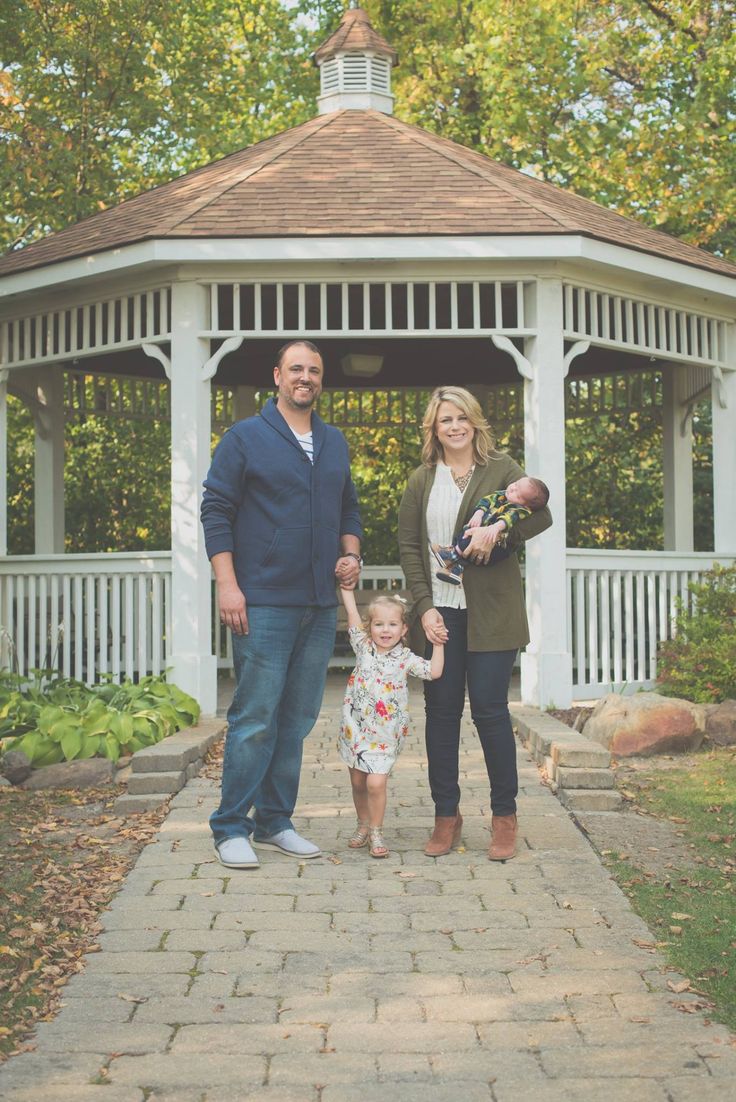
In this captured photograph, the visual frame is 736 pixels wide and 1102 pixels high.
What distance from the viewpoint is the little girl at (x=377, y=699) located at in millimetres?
4992

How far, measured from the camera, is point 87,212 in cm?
1638

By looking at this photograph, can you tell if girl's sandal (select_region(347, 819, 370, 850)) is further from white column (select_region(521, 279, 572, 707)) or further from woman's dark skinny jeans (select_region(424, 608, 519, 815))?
white column (select_region(521, 279, 572, 707))

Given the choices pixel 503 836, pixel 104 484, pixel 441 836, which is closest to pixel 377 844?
pixel 441 836

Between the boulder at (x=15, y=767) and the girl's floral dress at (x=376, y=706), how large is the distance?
2733 millimetres

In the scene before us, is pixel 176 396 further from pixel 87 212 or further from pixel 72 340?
pixel 87 212

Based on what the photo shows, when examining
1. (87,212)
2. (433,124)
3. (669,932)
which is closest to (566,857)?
(669,932)

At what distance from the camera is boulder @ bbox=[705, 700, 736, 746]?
8.15 meters

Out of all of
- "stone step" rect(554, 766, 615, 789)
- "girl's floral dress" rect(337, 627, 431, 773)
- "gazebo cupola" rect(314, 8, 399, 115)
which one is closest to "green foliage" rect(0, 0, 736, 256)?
"gazebo cupola" rect(314, 8, 399, 115)

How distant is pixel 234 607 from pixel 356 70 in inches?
322

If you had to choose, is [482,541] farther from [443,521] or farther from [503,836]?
[503,836]

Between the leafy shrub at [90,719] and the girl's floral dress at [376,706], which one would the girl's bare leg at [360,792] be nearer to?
the girl's floral dress at [376,706]

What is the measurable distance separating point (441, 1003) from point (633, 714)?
4.68 m

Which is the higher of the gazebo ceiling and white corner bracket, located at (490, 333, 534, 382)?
the gazebo ceiling

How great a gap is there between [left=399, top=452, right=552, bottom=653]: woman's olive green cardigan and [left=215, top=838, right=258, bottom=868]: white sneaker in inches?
41.2
